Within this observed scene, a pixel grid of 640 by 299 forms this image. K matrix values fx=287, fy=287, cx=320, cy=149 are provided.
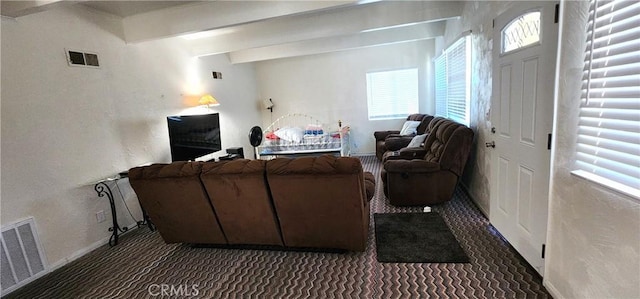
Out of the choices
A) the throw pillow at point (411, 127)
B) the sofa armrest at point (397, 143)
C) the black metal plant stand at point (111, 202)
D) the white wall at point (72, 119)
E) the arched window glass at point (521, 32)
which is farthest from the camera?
the throw pillow at point (411, 127)

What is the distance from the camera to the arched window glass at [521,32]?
2.01 m

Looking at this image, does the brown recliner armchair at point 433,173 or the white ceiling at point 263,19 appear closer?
the white ceiling at point 263,19

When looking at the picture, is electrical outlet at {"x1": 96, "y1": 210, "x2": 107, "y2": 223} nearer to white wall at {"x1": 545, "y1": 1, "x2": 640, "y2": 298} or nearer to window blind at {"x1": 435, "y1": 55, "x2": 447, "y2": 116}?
white wall at {"x1": 545, "y1": 1, "x2": 640, "y2": 298}

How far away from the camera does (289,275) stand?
239cm

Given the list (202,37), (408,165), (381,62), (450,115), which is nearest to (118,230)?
(202,37)

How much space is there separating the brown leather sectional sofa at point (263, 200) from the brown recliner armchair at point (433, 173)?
0.78 metres

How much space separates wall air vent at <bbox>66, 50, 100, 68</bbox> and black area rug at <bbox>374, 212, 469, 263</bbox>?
3.71 metres

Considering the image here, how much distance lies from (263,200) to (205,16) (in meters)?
2.39

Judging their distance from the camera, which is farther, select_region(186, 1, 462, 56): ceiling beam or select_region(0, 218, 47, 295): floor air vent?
select_region(186, 1, 462, 56): ceiling beam

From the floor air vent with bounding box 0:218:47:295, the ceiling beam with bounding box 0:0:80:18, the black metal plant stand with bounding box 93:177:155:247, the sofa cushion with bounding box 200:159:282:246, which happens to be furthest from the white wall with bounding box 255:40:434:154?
the floor air vent with bounding box 0:218:47:295

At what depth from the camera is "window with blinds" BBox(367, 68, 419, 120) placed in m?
6.55

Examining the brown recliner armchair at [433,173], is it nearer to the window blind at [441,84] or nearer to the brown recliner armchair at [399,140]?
the brown recliner armchair at [399,140]

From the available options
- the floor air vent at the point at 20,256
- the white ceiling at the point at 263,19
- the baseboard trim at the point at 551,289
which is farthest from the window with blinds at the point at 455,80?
the floor air vent at the point at 20,256

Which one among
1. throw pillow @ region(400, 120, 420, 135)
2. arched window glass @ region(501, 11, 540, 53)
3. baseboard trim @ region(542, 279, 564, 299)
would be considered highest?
arched window glass @ region(501, 11, 540, 53)
